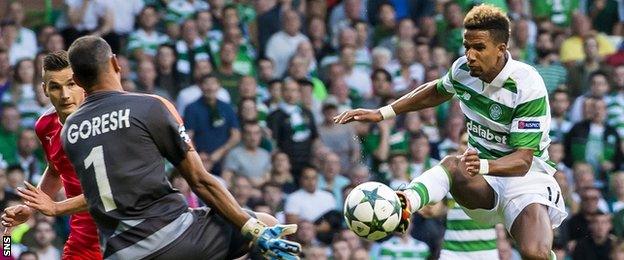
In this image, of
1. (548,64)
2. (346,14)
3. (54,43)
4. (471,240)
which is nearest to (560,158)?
(548,64)

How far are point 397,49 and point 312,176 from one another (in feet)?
10.1

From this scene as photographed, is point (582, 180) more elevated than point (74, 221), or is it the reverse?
point (74, 221)

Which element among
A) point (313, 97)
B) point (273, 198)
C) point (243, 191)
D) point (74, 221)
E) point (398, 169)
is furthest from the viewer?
point (313, 97)

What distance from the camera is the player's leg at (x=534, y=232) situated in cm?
1012

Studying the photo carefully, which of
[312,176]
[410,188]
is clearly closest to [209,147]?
[312,176]

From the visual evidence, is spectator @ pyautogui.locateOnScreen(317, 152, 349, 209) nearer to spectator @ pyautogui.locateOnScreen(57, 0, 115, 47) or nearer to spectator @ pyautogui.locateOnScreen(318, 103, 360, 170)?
spectator @ pyautogui.locateOnScreen(318, 103, 360, 170)

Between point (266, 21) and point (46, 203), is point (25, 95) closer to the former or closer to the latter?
point (266, 21)

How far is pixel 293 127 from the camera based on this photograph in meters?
17.0

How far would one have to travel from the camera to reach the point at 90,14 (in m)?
17.5

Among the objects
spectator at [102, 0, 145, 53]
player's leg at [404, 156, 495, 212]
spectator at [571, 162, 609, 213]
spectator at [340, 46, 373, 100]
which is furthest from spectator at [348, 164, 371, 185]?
player's leg at [404, 156, 495, 212]

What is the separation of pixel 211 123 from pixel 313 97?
1466 millimetres

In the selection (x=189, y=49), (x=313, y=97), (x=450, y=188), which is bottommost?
(x=313, y=97)

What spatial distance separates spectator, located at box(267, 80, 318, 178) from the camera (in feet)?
55.7

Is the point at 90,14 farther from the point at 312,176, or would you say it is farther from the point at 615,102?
the point at 615,102
